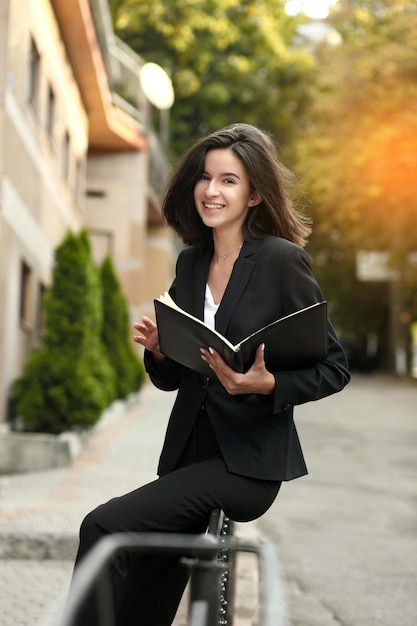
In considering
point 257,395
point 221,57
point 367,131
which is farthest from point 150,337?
point 221,57

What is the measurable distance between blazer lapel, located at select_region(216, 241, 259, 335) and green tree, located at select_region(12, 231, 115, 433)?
9.69 metres

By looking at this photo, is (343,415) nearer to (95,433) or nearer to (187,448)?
(95,433)

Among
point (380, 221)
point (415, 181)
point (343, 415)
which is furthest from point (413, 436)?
point (380, 221)

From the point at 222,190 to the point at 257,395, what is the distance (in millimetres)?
678

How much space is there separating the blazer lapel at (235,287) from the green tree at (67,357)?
31.8ft

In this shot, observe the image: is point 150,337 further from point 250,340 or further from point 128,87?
point 128,87

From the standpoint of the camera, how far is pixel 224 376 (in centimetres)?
328

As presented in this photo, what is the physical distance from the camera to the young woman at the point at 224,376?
3273 millimetres

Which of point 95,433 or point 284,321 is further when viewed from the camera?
point 95,433

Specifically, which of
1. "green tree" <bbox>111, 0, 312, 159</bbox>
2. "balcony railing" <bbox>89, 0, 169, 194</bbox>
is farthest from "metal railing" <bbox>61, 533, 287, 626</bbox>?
"green tree" <bbox>111, 0, 312, 159</bbox>

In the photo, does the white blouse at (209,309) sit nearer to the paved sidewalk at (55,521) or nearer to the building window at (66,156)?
the paved sidewalk at (55,521)

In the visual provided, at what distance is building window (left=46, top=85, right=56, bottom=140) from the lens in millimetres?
17953

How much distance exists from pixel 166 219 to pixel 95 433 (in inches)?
466

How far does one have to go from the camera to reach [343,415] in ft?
71.7
